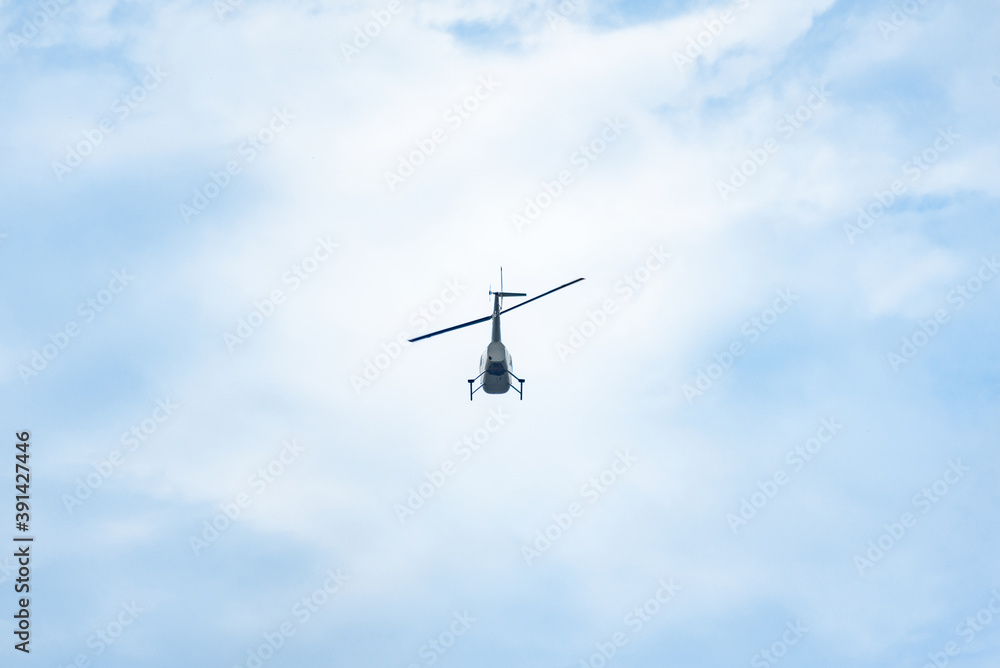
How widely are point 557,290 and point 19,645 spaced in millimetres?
52201

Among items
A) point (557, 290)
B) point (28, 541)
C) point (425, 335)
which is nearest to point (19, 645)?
point (28, 541)

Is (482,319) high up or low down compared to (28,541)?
up

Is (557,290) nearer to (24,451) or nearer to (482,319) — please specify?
(482,319)

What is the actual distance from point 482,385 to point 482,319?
5.76 meters

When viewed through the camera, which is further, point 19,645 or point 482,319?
point 482,319

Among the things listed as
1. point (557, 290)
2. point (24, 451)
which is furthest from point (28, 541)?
point (557, 290)

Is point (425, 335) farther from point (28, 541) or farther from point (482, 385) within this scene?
point (28, 541)

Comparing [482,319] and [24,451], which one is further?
[482,319]

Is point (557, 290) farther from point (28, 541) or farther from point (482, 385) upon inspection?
point (28, 541)

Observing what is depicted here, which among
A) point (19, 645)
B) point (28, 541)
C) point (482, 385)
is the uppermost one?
point (482, 385)

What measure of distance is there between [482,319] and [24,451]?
3971cm

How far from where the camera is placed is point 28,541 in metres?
114

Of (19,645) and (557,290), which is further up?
(557,290)

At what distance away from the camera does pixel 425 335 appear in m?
117
